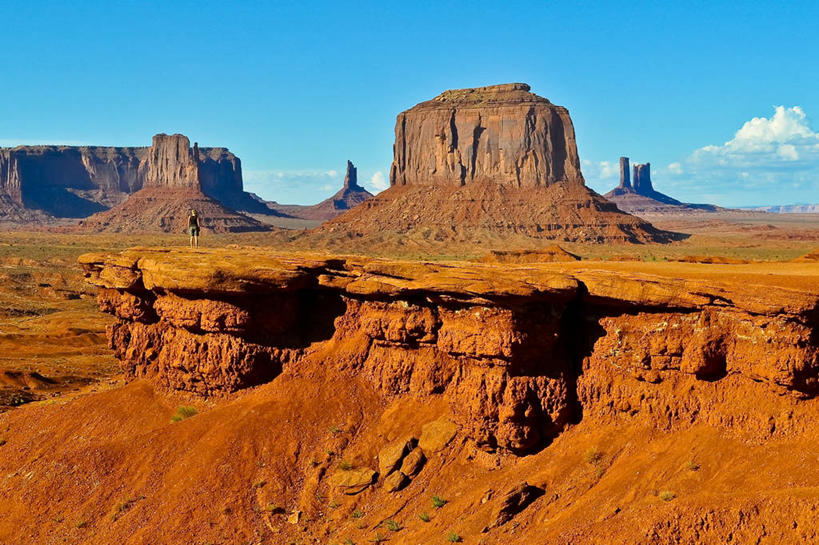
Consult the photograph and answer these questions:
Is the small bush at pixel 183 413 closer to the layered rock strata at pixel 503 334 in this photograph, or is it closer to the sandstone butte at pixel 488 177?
the layered rock strata at pixel 503 334

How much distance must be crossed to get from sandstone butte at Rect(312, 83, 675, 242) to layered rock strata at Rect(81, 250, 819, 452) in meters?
105

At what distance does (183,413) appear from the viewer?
21406 mm

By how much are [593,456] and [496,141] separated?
426 ft

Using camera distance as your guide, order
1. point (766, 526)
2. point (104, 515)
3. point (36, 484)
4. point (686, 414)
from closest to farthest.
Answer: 1. point (766, 526)
2. point (686, 414)
3. point (104, 515)
4. point (36, 484)

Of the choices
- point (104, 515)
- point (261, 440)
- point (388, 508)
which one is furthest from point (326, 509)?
point (104, 515)

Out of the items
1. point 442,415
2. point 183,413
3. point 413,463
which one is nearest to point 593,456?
point 442,415

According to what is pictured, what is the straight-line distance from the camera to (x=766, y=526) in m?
12.0

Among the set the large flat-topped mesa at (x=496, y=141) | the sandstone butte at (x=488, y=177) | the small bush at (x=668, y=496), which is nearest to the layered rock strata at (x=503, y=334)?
the small bush at (x=668, y=496)

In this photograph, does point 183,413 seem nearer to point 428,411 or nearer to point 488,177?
point 428,411

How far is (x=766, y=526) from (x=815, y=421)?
281 cm

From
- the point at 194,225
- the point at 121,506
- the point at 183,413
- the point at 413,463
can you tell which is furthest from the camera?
the point at 194,225

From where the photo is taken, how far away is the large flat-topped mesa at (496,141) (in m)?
139

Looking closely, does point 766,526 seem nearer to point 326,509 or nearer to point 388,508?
point 388,508

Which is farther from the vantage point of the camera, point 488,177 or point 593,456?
point 488,177
